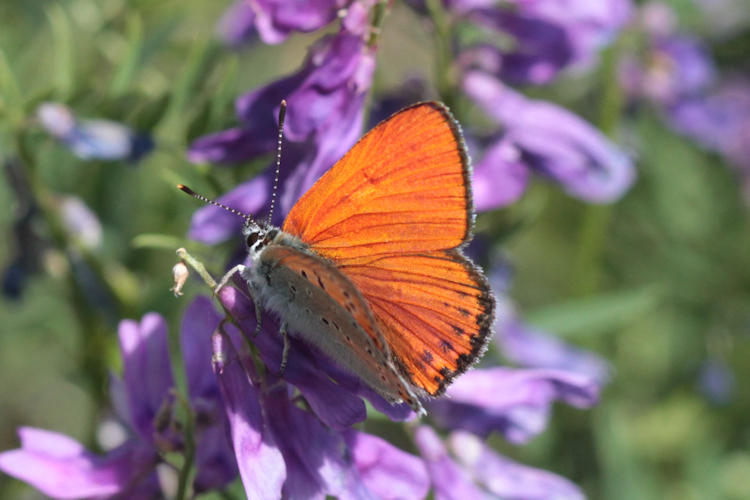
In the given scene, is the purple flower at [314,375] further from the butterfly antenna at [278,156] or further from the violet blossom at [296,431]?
the butterfly antenna at [278,156]

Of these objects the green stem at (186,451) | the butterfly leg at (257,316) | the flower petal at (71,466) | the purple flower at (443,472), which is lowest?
the flower petal at (71,466)

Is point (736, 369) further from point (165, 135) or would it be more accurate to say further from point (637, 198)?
point (165, 135)

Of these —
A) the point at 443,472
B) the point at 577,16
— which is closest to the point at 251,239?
the point at 443,472

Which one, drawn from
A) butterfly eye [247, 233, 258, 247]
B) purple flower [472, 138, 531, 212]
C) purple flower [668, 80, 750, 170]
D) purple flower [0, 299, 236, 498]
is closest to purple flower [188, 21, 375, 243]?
butterfly eye [247, 233, 258, 247]

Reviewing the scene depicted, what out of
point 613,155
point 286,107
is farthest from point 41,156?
point 613,155

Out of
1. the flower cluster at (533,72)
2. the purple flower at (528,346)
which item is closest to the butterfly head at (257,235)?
the flower cluster at (533,72)

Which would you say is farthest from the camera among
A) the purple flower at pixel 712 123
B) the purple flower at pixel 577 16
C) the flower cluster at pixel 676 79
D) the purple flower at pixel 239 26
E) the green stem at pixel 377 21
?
the purple flower at pixel 712 123

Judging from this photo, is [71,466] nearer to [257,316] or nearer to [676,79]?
[257,316]
